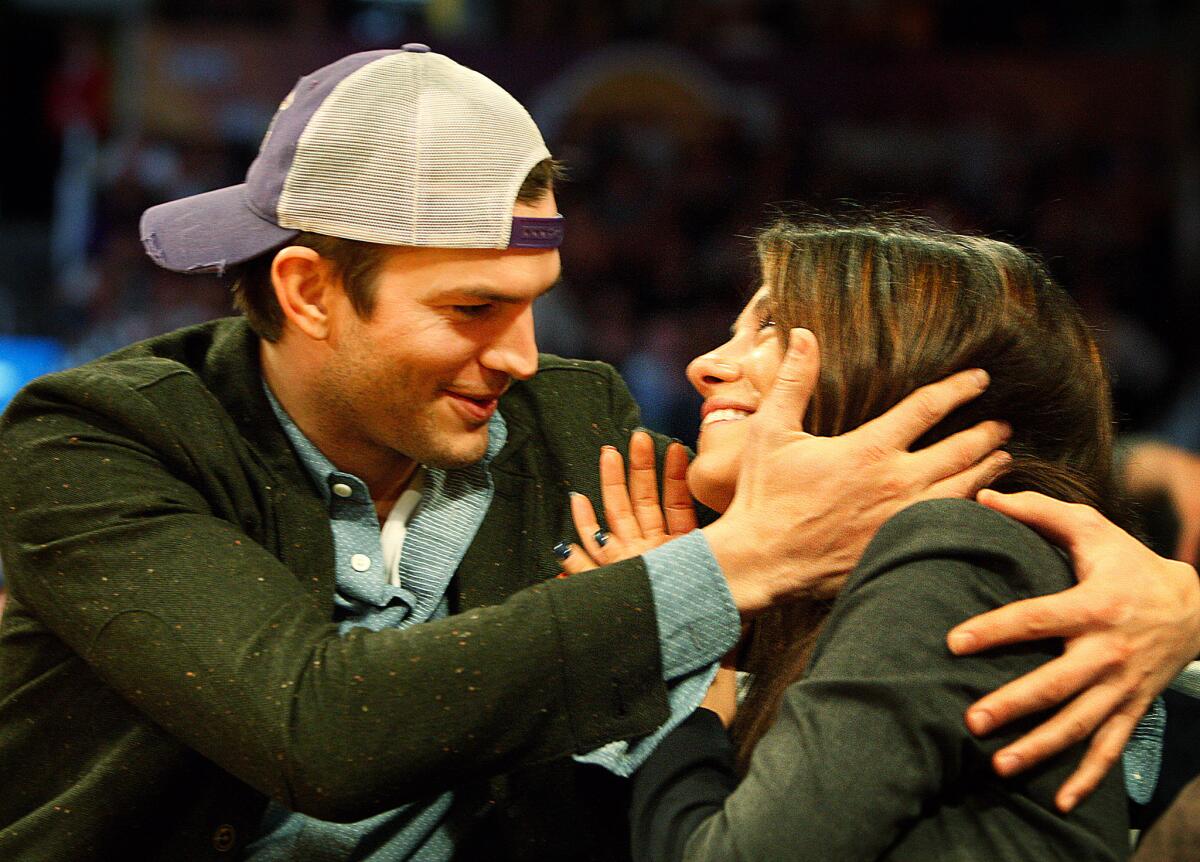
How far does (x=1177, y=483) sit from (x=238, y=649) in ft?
8.63

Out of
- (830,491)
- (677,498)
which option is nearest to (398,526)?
(677,498)

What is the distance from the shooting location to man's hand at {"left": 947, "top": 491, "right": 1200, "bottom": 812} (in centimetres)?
131

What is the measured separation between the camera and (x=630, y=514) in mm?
1794

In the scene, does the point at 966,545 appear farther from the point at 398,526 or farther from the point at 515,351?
the point at 398,526

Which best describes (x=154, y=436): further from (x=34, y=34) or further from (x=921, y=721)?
(x=34, y=34)

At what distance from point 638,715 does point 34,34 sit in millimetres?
7697

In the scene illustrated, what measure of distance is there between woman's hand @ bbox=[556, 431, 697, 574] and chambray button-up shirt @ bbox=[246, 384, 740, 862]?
187 millimetres

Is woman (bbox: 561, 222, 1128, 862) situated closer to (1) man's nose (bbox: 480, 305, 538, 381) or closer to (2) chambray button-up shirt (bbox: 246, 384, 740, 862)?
(2) chambray button-up shirt (bbox: 246, 384, 740, 862)

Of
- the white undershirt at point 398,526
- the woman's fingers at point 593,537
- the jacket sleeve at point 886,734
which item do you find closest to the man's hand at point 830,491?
the jacket sleeve at point 886,734

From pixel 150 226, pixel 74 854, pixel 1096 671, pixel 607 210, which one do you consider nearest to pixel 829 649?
pixel 1096 671

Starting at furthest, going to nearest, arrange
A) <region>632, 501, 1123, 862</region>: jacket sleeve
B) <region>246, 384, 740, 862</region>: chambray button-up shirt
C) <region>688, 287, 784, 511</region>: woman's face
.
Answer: <region>688, 287, 784, 511</region>: woman's face → <region>246, 384, 740, 862</region>: chambray button-up shirt → <region>632, 501, 1123, 862</region>: jacket sleeve

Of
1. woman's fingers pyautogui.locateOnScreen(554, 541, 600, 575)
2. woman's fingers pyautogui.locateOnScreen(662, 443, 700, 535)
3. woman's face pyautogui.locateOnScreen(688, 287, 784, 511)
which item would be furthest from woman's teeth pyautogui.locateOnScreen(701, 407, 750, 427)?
woman's fingers pyautogui.locateOnScreen(554, 541, 600, 575)

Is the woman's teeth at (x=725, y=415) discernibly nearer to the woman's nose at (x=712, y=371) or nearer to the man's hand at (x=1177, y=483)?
the woman's nose at (x=712, y=371)

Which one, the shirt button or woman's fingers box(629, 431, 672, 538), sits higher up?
woman's fingers box(629, 431, 672, 538)
